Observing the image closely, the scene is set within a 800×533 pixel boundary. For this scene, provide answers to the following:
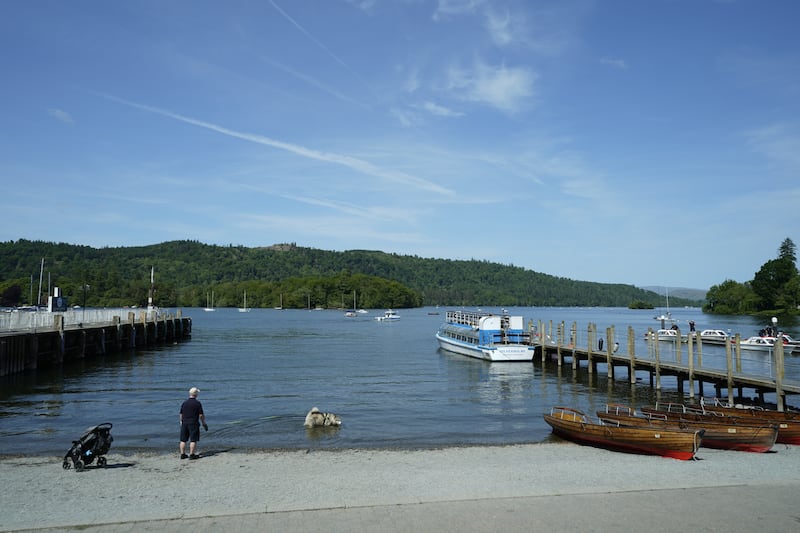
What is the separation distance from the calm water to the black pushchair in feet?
14.3

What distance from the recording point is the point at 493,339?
172 feet

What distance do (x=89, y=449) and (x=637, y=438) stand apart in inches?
584

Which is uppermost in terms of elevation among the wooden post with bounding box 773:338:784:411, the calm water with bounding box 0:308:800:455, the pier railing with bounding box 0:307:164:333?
the pier railing with bounding box 0:307:164:333

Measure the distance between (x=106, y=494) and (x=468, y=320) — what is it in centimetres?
5032

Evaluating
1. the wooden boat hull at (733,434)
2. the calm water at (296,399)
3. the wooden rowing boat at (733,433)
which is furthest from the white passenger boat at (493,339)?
the wooden boat hull at (733,434)

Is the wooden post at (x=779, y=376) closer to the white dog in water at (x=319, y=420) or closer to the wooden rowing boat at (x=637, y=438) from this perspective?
the wooden rowing boat at (x=637, y=438)

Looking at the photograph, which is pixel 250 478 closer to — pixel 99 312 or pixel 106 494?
pixel 106 494

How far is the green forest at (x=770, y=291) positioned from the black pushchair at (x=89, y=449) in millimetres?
180649

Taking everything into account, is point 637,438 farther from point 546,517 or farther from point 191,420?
point 191,420

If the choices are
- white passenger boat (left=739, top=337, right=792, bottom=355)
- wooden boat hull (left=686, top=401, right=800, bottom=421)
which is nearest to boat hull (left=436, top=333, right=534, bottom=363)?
white passenger boat (left=739, top=337, right=792, bottom=355)

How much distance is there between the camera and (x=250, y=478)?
45.4 ft

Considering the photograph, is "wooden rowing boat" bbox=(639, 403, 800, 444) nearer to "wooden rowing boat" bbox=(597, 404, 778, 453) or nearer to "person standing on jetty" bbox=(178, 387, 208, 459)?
"wooden rowing boat" bbox=(597, 404, 778, 453)

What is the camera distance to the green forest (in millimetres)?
160875

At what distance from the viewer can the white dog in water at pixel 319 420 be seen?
22922mm
